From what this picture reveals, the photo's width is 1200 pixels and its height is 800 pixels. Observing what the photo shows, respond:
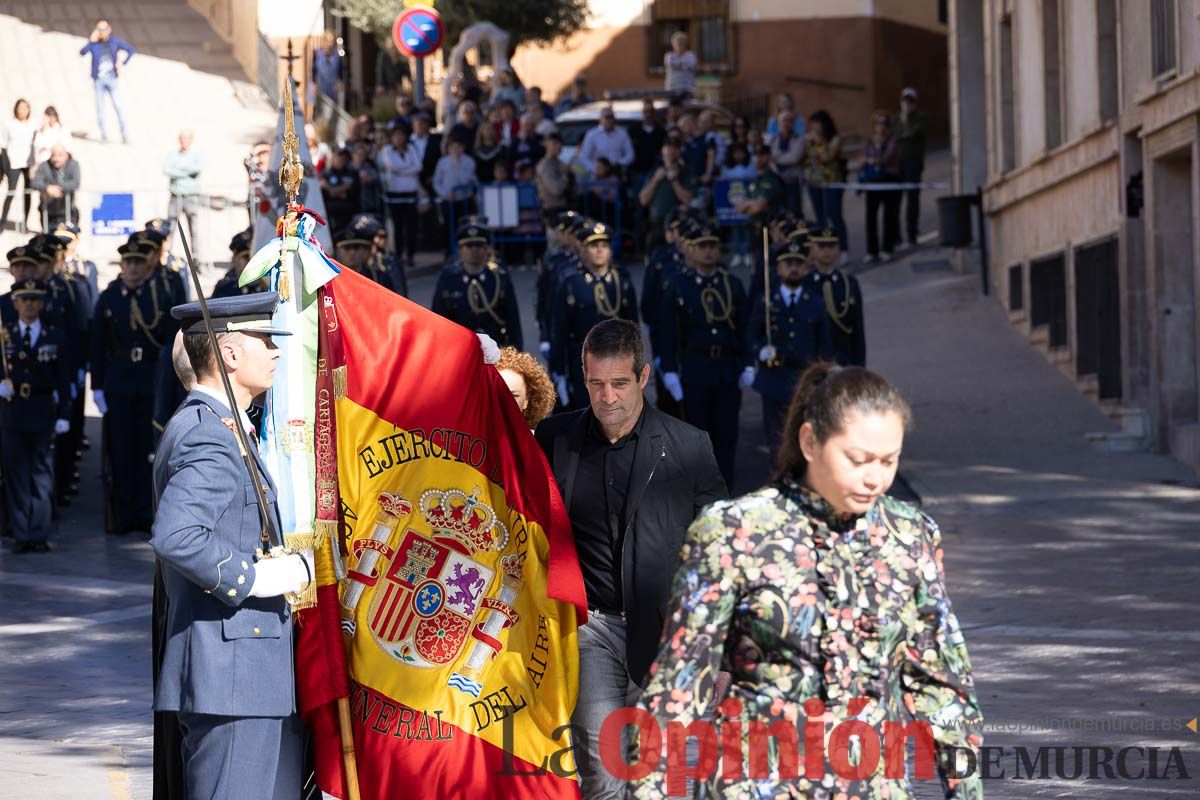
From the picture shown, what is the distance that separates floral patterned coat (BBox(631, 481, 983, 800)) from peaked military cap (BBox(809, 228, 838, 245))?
10476 millimetres

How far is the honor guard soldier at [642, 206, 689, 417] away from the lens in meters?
15.0

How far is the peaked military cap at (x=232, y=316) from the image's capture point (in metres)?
5.14

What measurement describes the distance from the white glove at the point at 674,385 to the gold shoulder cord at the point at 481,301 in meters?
1.45

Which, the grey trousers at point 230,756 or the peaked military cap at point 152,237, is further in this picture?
the peaked military cap at point 152,237

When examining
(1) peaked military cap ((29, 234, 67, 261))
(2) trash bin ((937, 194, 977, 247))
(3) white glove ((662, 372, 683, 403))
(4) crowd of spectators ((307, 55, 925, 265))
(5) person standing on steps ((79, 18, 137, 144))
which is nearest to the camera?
(1) peaked military cap ((29, 234, 67, 261))

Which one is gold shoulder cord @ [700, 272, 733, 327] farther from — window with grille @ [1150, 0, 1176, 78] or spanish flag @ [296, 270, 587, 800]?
spanish flag @ [296, 270, 587, 800]

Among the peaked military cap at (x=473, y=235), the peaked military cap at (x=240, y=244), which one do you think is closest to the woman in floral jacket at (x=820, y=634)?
the peaked military cap at (x=473, y=235)

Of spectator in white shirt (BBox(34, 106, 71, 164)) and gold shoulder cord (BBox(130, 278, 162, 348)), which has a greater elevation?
spectator in white shirt (BBox(34, 106, 71, 164))

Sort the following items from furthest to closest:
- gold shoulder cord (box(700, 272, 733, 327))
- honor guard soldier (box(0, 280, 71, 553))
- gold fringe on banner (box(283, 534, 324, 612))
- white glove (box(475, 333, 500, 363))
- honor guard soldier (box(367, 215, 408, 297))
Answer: honor guard soldier (box(367, 215, 408, 297)), gold shoulder cord (box(700, 272, 733, 327)), honor guard soldier (box(0, 280, 71, 553)), white glove (box(475, 333, 500, 363)), gold fringe on banner (box(283, 534, 324, 612))

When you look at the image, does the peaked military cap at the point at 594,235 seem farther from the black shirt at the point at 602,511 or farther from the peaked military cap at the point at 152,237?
the black shirt at the point at 602,511

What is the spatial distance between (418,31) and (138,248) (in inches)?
485

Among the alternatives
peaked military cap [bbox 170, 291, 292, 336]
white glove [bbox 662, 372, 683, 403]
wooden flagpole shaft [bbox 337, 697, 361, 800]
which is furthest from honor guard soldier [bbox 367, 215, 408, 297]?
peaked military cap [bbox 170, 291, 292, 336]

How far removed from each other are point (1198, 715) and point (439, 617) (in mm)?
3532

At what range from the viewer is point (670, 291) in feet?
48.7
